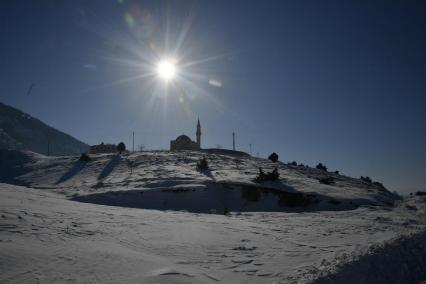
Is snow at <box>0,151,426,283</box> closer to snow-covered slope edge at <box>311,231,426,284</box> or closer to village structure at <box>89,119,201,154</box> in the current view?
snow-covered slope edge at <box>311,231,426,284</box>

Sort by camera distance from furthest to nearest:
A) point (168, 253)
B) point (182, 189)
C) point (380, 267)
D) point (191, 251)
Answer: point (182, 189), point (191, 251), point (168, 253), point (380, 267)

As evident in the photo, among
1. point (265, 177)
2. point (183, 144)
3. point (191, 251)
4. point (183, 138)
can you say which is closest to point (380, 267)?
point (191, 251)

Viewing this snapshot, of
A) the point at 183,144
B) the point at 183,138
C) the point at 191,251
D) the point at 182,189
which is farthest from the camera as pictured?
the point at 183,138

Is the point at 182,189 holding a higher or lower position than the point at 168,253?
higher

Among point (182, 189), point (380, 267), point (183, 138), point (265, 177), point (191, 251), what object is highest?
point (183, 138)

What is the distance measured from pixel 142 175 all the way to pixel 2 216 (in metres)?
20.3

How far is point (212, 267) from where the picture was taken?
20.9 ft

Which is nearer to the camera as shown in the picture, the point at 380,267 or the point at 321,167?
the point at 380,267

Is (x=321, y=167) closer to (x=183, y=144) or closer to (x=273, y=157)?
(x=273, y=157)

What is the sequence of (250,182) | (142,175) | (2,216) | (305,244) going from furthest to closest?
(142,175) → (250,182) → (305,244) → (2,216)

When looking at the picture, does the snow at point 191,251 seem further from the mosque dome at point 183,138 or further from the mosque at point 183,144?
the mosque dome at point 183,138

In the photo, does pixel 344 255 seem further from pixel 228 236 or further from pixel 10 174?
pixel 10 174

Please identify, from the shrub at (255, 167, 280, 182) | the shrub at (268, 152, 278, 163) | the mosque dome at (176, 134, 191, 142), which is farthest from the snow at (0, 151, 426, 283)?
the mosque dome at (176, 134, 191, 142)

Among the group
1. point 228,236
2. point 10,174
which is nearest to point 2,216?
point 228,236
